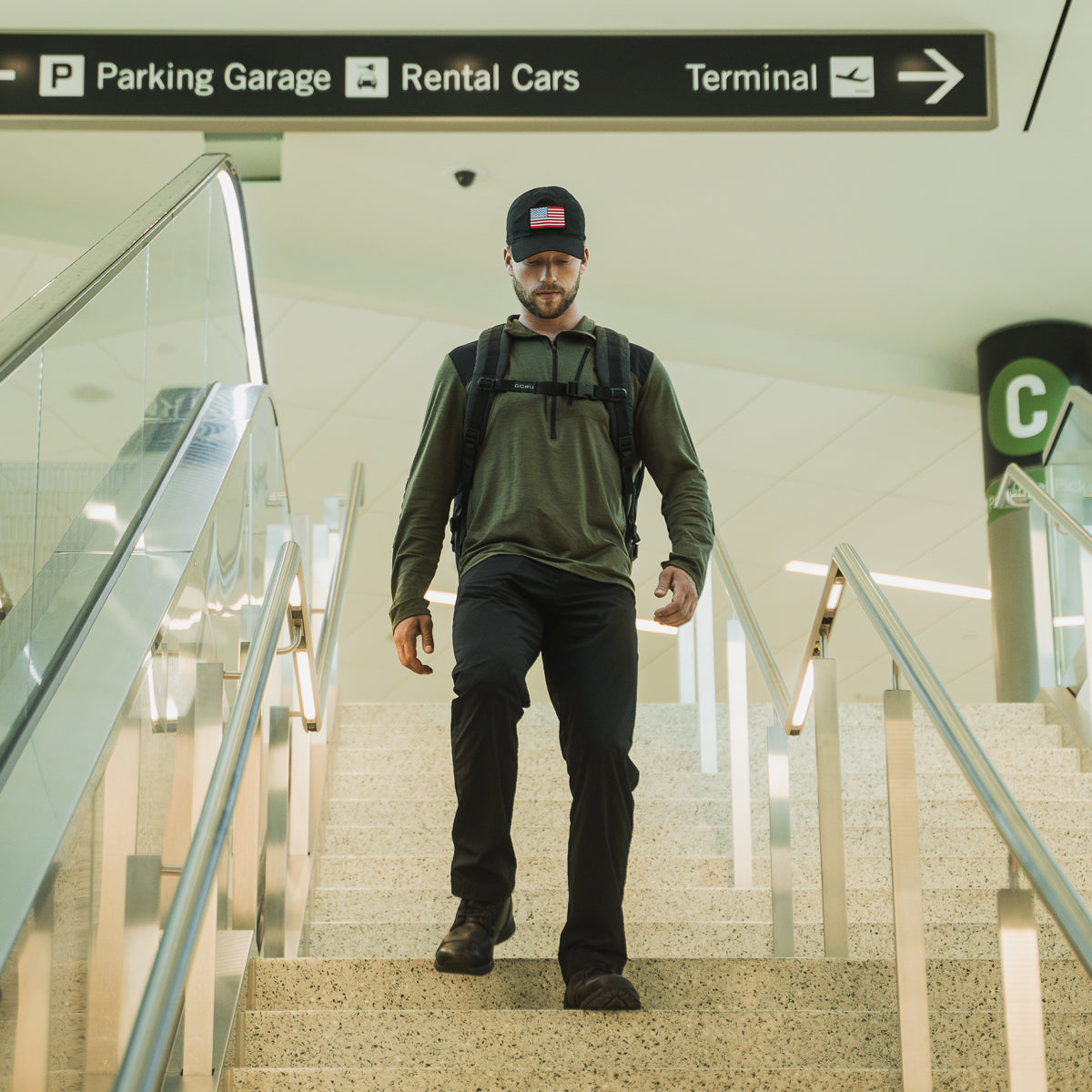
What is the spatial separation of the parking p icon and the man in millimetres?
2453

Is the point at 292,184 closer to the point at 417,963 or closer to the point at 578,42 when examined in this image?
the point at 578,42

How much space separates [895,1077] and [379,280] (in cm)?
569

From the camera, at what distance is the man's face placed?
3049 mm

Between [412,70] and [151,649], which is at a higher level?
[412,70]

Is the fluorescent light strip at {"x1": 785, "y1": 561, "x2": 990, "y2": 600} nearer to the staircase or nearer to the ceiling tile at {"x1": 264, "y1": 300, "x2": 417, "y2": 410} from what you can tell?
the ceiling tile at {"x1": 264, "y1": 300, "x2": 417, "y2": 410}

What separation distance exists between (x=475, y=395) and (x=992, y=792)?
1358mm

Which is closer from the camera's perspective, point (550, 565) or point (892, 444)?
point (550, 565)

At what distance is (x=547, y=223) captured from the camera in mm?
2996

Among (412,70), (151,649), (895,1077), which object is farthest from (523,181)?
(895,1077)

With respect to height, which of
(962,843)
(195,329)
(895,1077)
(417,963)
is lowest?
(895,1077)

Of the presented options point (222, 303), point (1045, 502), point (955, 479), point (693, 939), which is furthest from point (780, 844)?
point (955, 479)

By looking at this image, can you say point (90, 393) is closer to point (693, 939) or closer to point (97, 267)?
point (97, 267)

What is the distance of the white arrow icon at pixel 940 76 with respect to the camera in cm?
478

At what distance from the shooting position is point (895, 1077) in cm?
257
